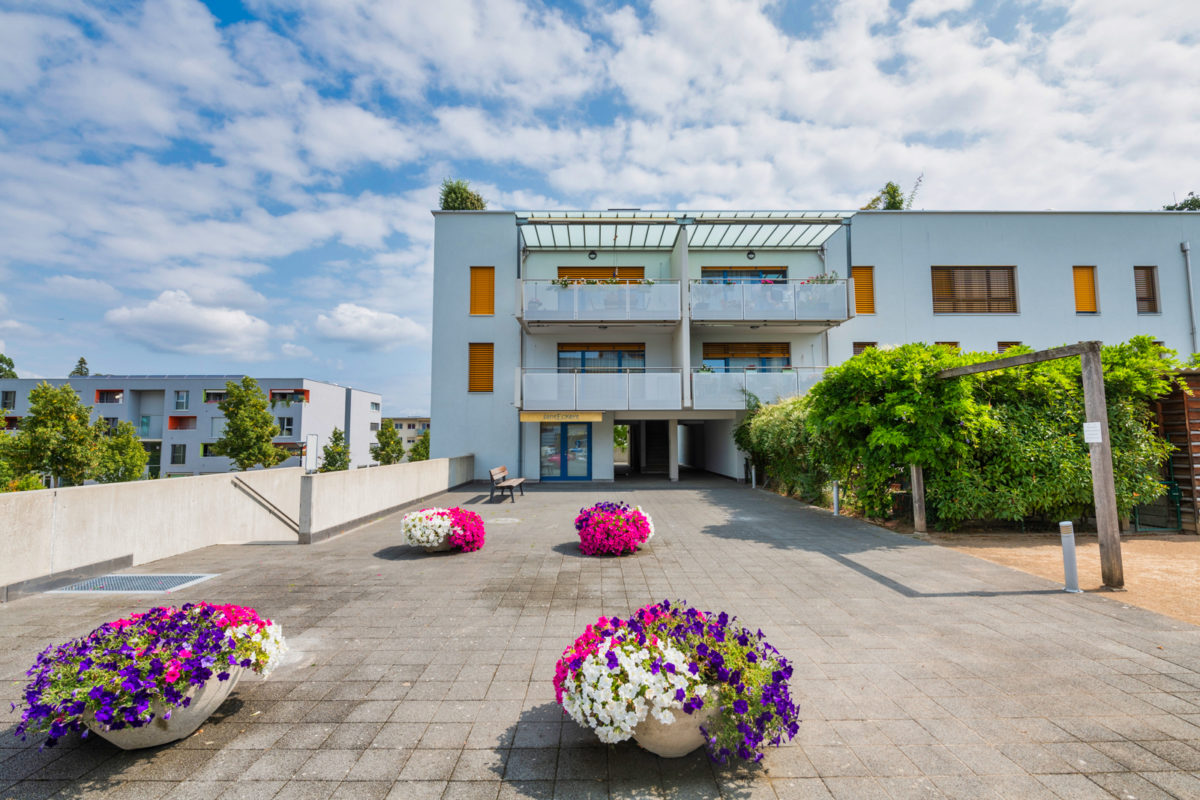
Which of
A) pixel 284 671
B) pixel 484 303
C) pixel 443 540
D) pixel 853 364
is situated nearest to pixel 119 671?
pixel 284 671

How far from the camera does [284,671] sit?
376cm

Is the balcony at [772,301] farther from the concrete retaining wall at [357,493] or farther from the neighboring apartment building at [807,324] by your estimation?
the concrete retaining wall at [357,493]

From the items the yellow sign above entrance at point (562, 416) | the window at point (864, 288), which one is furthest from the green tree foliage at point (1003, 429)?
the window at point (864, 288)

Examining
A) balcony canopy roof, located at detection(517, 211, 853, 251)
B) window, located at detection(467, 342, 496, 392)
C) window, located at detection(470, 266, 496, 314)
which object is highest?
balcony canopy roof, located at detection(517, 211, 853, 251)

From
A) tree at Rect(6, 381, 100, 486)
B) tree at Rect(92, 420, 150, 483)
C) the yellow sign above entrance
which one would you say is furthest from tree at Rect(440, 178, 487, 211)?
tree at Rect(92, 420, 150, 483)

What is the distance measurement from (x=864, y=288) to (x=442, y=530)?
17.9 metres

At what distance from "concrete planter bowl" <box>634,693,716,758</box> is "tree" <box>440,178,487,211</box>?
2049 centimetres

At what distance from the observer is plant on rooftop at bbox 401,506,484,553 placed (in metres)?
7.56

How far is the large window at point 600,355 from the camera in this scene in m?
19.5

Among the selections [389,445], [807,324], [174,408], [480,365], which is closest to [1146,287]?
[807,324]

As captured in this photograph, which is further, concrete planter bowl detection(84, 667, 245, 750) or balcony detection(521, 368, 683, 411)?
balcony detection(521, 368, 683, 411)

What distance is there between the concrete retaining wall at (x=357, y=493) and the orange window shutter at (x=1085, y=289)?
2373 cm

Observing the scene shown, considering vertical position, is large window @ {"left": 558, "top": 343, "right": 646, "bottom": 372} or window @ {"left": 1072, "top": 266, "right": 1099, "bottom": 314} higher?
window @ {"left": 1072, "top": 266, "right": 1099, "bottom": 314}

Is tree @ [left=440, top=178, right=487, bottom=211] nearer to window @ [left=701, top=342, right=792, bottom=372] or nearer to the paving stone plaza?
window @ [left=701, top=342, right=792, bottom=372]
